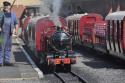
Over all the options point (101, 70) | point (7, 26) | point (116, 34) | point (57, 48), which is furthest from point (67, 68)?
point (116, 34)

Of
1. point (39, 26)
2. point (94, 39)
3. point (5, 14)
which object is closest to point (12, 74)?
point (5, 14)

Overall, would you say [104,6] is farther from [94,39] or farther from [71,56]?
[71,56]

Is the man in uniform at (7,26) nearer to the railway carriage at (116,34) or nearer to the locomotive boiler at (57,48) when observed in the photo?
the locomotive boiler at (57,48)

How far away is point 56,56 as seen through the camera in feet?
57.8

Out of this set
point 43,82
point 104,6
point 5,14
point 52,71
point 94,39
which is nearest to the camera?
point 43,82

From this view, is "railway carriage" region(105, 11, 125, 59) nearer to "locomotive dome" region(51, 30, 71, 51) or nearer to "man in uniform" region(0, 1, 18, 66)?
"locomotive dome" region(51, 30, 71, 51)

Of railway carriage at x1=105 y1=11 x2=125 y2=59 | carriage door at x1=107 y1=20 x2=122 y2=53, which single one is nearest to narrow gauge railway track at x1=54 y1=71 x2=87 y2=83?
railway carriage at x1=105 y1=11 x2=125 y2=59

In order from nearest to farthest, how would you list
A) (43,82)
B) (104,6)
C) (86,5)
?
(43,82)
(104,6)
(86,5)

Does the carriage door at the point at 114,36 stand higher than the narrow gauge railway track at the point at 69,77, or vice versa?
the carriage door at the point at 114,36

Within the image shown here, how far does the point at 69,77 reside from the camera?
17172 millimetres

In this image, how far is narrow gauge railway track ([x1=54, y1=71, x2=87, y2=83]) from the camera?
15977mm

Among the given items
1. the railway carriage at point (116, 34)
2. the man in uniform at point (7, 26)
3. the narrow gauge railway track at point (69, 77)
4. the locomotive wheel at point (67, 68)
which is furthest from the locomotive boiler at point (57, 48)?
the railway carriage at point (116, 34)

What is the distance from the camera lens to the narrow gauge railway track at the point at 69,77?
1598cm

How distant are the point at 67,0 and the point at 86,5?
14.9 ft
